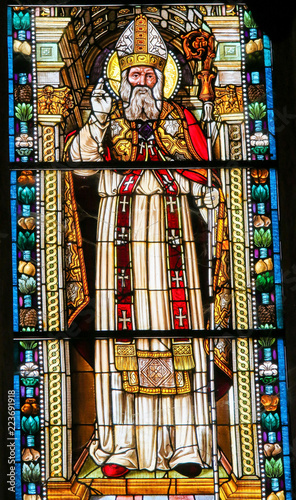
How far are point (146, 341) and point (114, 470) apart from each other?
0.73 metres

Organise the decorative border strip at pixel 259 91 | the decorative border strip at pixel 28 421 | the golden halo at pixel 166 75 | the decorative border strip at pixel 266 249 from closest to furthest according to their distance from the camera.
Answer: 1. the decorative border strip at pixel 28 421
2. the decorative border strip at pixel 266 249
3. the decorative border strip at pixel 259 91
4. the golden halo at pixel 166 75

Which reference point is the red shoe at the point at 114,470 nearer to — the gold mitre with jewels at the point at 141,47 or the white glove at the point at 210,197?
the white glove at the point at 210,197

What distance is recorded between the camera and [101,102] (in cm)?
754

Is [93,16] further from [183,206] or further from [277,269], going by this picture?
[277,269]

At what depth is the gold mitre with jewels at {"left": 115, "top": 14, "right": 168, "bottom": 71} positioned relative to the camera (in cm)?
762

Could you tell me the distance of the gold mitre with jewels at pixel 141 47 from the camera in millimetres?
7621

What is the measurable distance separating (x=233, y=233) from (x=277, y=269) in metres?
0.32

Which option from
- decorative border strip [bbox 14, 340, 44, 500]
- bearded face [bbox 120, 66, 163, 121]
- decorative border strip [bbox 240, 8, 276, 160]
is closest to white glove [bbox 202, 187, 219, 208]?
decorative border strip [bbox 240, 8, 276, 160]

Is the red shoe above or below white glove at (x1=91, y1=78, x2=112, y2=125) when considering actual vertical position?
below

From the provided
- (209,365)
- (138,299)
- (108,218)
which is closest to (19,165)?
(108,218)

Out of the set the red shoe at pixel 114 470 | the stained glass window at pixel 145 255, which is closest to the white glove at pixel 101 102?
the stained glass window at pixel 145 255

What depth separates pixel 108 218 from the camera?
23.8ft

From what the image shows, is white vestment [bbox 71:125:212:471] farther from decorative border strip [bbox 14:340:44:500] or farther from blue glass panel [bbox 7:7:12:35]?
blue glass panel [bbox 7:7:12:35]

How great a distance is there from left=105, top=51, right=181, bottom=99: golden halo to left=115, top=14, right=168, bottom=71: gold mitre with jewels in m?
0.03
